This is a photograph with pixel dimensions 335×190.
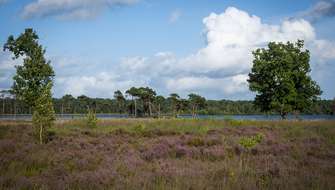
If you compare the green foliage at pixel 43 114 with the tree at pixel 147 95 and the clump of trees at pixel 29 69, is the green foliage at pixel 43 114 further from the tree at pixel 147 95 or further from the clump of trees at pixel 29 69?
the tree at pixel 147 95

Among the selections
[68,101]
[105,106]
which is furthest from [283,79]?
[105,106]

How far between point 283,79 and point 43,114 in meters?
33.3

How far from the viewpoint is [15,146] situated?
16078 millimetres

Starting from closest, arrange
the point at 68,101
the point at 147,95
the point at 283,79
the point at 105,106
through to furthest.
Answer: the point at 283,79 → the point at 147,95 → the point at 68,101 → the point at 105,106

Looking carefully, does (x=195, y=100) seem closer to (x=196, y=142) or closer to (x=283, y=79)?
(x=283, y=79)

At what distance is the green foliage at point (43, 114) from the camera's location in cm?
1917

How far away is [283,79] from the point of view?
43.8 meters

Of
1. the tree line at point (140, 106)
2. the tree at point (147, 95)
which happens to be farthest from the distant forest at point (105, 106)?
the tree at point (147, 95)

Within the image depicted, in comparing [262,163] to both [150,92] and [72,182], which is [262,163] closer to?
[72,182]

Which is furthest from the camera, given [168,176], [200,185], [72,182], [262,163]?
[262,163]

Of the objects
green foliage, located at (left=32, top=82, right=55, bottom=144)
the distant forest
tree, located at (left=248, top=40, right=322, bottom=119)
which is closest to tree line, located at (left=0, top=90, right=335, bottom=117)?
the distant forest

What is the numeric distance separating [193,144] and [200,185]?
435 inches

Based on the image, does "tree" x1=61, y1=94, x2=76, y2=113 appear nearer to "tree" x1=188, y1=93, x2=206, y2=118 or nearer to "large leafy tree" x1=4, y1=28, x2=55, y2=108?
"tree" x1=188, y1=93, x2=206, y2=118

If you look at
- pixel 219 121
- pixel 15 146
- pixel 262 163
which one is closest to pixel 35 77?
pixel 219 121
